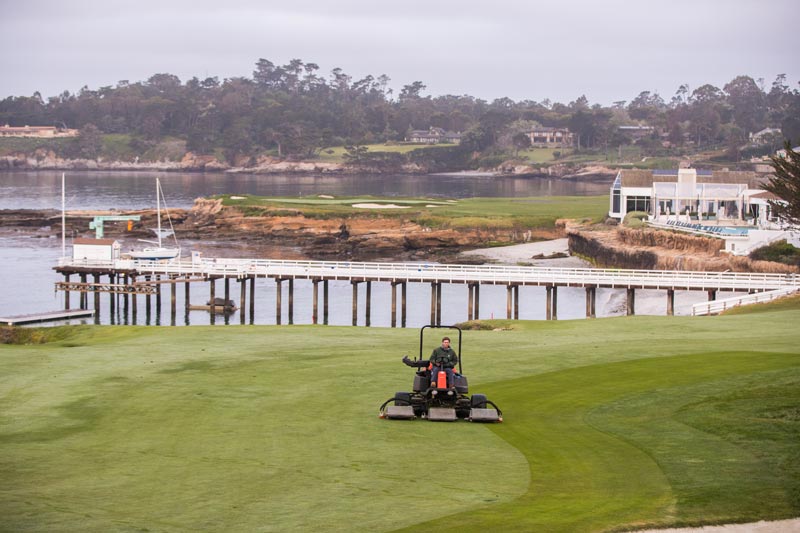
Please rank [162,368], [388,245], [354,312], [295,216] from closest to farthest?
[162,368], [354,312], [388,245], [295,216]

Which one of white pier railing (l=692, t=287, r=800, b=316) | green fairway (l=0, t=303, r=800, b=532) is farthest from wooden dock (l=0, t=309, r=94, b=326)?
white pier railing (l=692, t=287, r=800, b=316)

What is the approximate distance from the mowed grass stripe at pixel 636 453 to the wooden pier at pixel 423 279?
31.4 meters

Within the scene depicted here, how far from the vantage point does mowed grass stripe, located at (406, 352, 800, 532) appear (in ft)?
58.3

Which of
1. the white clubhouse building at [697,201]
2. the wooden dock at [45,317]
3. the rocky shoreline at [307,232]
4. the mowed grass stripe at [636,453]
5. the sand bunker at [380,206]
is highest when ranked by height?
the white clubhouse building at [697,201]

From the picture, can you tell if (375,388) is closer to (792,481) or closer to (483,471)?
(483,471)

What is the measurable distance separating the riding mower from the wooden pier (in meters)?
37.4

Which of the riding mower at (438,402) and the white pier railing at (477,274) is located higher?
the riding mower at (438,402)

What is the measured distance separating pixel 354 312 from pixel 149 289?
12.8 meters

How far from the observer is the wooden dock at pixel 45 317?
61.6 metres

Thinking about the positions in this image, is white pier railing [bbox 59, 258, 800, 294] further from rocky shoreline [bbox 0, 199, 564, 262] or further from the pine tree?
rocky shoreline [bbox 0, 199, 564, 262]

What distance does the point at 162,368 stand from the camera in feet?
103

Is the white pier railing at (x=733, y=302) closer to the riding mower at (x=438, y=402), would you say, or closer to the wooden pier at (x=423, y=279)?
the wooden pier at (x=423, y=279)

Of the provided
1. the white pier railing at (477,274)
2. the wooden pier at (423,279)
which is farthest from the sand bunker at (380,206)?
the white pier railing at (477,274)

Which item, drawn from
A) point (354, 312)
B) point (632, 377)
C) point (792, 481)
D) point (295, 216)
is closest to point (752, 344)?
point (632, 377)
